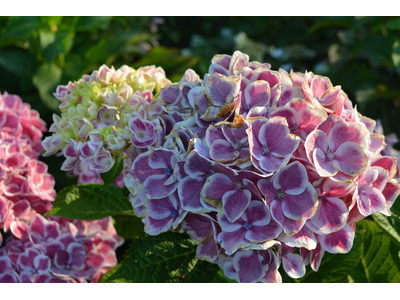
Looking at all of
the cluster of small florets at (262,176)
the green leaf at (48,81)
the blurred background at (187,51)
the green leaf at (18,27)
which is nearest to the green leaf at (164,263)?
the cluster of small florets at (262,176)

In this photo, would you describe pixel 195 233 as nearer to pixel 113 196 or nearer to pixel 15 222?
pixel 113 196

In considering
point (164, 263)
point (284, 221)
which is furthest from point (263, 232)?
point (164, 263)

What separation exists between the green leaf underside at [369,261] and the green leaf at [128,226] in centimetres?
49

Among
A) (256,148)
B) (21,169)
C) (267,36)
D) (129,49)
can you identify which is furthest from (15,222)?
(267,36)

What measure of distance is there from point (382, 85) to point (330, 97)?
149 cm

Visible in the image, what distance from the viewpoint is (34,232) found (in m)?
1.02

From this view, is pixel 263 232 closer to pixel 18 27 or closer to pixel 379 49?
pixel 18 27

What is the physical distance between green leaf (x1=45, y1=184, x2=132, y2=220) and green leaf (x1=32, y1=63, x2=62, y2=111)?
0.76 meters

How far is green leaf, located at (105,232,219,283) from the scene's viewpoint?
0.81 m

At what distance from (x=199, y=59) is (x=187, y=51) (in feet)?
1.49

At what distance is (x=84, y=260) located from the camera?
1031 mm

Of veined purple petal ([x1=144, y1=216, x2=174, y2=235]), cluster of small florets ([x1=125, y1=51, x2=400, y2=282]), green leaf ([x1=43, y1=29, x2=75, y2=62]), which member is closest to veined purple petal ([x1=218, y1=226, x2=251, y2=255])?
cluster of small florets ([x1=125, y1=51, x2=400, y2=282])

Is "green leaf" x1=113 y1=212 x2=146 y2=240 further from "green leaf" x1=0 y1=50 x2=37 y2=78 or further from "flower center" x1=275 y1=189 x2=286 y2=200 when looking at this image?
"green leaf" x1=0 y1=50 x2=37 y2=78

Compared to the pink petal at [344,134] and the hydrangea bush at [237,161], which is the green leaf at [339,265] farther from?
the pink petal at [344,134]
